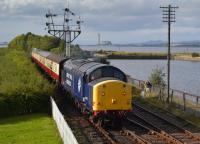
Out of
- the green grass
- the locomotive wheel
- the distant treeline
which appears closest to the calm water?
the distant treeline

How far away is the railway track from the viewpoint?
22891mm

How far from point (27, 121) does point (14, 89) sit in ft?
11.7

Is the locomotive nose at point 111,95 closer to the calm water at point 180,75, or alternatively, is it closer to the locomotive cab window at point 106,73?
the locomotive cab window at point 106,73

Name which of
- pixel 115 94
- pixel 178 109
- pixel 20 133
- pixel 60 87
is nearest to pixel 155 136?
pixel 115 94

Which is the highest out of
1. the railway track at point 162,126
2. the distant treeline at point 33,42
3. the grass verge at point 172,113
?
the distant treeline at point 33,42

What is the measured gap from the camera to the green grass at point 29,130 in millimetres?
22984

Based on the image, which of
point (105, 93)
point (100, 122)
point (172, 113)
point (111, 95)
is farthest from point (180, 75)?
point (105, 93)

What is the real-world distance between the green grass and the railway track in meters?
5.45

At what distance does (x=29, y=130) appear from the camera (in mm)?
25828

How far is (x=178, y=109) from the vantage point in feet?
113

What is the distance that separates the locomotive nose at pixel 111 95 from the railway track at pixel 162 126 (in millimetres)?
2477

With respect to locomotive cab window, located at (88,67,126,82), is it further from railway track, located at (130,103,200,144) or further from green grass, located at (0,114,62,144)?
green grass, located at (0,114,62,144)

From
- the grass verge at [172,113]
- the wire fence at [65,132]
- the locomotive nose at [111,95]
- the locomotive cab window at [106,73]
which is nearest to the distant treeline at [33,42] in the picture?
the grass verge at [172,113]

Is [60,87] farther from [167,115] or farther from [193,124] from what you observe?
[193,124]
